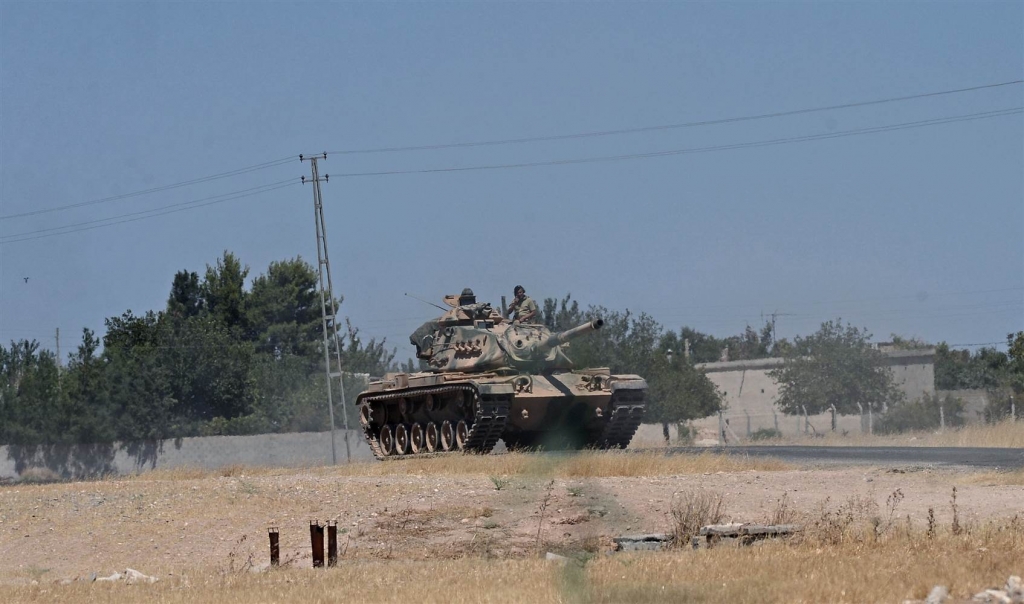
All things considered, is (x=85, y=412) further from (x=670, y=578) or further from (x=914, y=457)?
(x=670, y=578)

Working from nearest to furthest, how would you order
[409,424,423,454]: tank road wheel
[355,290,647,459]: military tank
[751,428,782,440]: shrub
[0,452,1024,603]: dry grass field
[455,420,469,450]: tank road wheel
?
[0,452,1024,603]: dry grass field
[355,290,647,459]: military tank
[455,420,469,450]: tank road wheel
[409,424,423,454]: tank road wheel
[751,428,782,440]: shrub

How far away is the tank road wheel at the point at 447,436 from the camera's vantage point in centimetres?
2648

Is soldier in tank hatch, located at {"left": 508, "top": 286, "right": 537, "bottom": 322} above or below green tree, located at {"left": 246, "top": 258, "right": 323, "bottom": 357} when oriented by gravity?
below

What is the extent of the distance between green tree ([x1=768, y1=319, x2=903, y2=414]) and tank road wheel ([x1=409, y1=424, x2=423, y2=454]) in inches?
955

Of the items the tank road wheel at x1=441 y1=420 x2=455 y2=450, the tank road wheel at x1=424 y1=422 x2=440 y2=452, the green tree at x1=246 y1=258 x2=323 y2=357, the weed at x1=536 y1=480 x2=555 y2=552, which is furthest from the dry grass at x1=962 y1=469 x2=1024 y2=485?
the green tree at x1=246 y1=258 x2=323 y2=357

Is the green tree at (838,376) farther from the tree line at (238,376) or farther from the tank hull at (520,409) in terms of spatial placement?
the tank hull at (520,409)

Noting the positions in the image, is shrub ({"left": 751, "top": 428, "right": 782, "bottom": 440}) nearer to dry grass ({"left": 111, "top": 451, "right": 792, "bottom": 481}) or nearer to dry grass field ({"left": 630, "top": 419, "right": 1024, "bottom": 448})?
dry grass field ({"left": 630, "top": 419, "right": 1024, "bottom": 448})

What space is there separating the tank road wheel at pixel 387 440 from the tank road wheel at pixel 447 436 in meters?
2.85

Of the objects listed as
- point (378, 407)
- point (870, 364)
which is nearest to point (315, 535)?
point (378, 407)

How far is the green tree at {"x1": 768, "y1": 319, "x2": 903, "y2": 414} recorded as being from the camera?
158 feet

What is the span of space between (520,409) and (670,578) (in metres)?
16.1

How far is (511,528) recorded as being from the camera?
1367cm

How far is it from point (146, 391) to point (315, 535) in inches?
1396

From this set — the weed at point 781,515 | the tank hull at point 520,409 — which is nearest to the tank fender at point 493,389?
the tank hull at point 520,409
